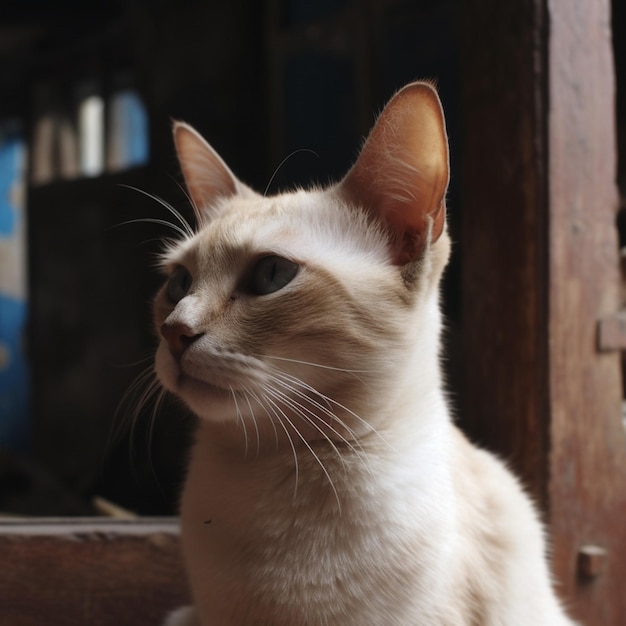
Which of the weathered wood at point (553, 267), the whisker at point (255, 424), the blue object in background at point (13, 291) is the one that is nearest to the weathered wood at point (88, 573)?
the whisker at point (255, 424)

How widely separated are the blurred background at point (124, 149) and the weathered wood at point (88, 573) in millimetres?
529

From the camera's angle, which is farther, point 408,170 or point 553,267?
point 553,267

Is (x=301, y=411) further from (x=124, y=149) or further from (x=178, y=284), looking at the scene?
(x=124, y=149)

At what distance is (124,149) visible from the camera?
4.21 meters

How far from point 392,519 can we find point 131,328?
2977mm

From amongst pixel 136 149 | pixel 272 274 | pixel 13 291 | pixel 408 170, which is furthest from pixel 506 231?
pixel 13 291

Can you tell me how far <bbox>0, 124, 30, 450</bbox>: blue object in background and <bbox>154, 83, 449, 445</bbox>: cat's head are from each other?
4.46m

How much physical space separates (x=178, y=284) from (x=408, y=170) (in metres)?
0.40

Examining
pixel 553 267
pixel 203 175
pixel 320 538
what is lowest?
pixel 320 538

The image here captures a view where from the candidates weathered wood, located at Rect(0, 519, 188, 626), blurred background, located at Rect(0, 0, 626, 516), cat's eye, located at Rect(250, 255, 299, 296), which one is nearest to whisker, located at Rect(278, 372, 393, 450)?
cat's eye, located at Rect(250, 255, 299, 296)

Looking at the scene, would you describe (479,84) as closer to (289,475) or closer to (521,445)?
(521,445)

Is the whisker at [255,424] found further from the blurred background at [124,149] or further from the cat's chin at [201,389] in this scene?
the blurred background at [124,149]

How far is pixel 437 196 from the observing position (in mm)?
1006

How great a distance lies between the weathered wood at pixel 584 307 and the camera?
1450 millimetres
